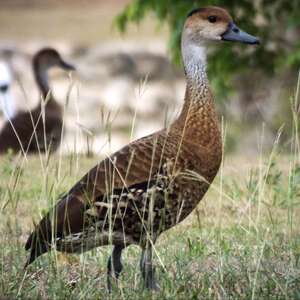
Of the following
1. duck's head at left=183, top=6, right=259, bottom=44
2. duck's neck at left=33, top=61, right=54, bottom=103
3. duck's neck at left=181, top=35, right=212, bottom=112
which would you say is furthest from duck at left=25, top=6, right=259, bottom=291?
duck's neck at left=33, top=61, right=54, bottom=103

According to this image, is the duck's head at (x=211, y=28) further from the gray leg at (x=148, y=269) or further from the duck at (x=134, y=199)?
the gray leg at (x=148, y=269)

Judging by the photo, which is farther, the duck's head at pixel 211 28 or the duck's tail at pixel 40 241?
the duck's head at pixel 211 28

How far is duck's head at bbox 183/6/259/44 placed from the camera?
688cm

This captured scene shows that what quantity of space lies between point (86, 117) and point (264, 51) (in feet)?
15.9

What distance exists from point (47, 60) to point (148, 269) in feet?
25.9

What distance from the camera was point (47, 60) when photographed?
45.0 ft

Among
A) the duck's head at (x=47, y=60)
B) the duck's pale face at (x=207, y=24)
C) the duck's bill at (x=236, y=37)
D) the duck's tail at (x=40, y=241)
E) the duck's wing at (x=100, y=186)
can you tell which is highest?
the duck's pale face at (x=207, y=24)

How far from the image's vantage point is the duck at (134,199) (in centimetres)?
609

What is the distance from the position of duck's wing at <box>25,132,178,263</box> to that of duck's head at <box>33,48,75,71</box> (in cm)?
735

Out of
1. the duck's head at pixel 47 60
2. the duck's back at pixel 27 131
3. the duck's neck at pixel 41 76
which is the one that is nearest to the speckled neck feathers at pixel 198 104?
the duck's back at pixel 27 131

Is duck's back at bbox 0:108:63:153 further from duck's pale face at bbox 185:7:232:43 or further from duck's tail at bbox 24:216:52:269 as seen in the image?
duck's tail at bbox 24:216:52:269

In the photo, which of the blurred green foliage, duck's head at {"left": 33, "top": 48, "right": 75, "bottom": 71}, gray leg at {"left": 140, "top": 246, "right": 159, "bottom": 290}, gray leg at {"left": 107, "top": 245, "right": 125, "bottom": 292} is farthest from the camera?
duck's head at {"left": 33, "top": 48, "right": 75, "bottom": 71}

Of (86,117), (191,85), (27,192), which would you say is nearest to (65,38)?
(86,117)

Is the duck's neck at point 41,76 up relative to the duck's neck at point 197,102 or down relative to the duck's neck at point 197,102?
down
